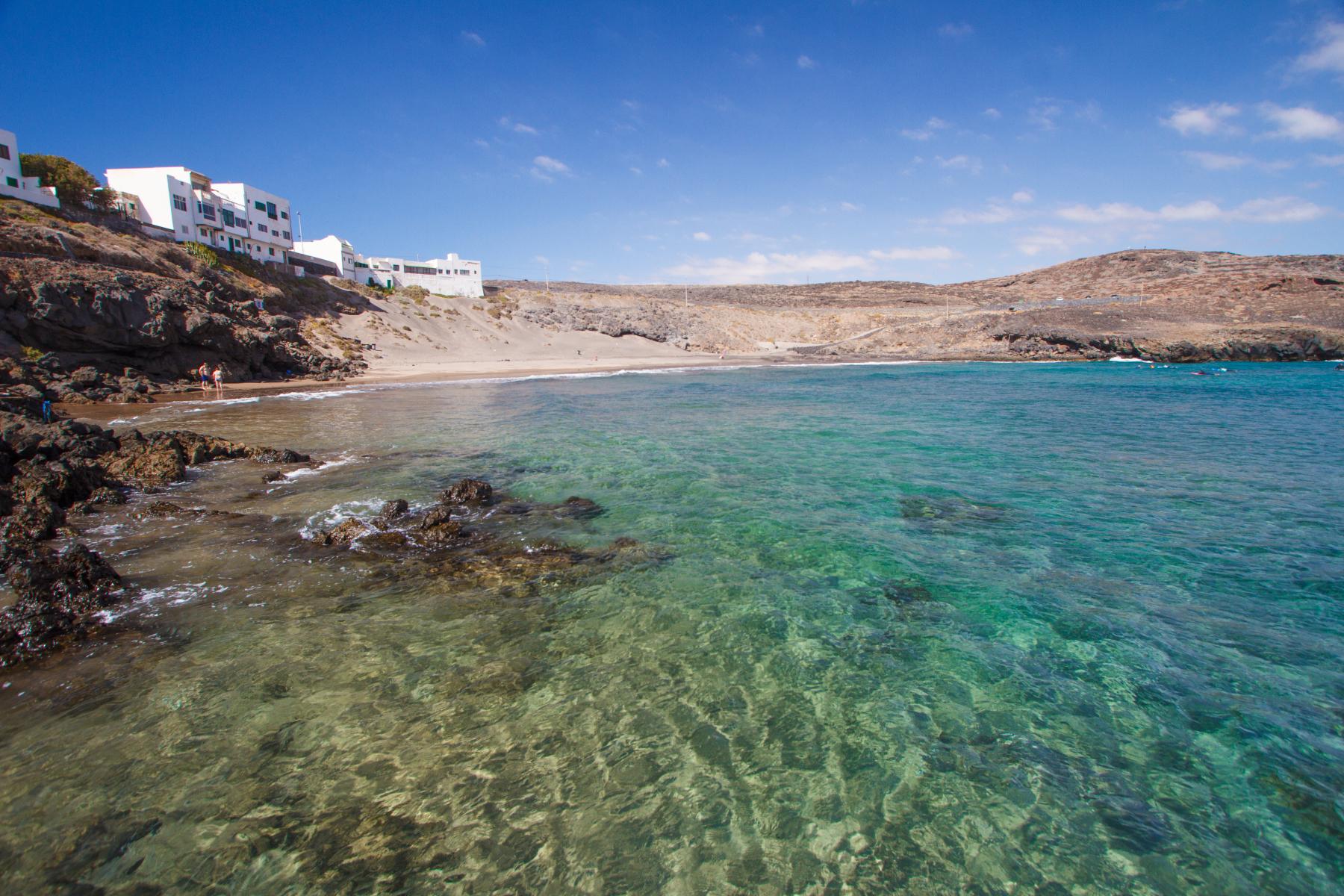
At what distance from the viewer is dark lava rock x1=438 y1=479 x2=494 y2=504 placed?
11.4 m

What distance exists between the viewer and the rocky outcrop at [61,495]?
6.34 meters

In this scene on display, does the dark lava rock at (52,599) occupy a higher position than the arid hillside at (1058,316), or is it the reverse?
the arid hillside at (1058,316)

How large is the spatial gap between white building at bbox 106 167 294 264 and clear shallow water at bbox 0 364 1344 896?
48.0 m

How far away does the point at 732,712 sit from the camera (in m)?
5.28

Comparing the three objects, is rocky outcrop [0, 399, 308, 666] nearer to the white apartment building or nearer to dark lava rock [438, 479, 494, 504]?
dark lava rock [438, 479, 494, 504]

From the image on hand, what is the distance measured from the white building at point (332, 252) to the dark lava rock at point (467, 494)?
64.8 meters

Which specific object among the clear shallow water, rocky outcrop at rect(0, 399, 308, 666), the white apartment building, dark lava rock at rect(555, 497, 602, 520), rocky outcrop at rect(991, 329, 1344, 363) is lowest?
the clear shallow water

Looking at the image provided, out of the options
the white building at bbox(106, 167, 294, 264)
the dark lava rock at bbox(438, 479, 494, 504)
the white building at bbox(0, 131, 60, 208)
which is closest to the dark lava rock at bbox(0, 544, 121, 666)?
the dark lava rock at bbox(438, 479, 494, 504)

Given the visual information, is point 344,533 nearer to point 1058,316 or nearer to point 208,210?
point 208,210

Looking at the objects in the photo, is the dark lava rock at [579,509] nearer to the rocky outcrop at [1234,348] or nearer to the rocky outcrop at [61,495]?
the rocky outcrop at [61,495]

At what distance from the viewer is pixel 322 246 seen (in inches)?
2584

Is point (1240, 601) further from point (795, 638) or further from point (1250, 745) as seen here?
point (795, 638)

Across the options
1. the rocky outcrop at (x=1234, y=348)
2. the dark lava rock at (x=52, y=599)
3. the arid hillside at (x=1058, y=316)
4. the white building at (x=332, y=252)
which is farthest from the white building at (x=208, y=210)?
the rocky outcrop at (x=1234, y=348)

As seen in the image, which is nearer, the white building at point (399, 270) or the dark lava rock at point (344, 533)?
the dark lava rock at point (344, 533)
